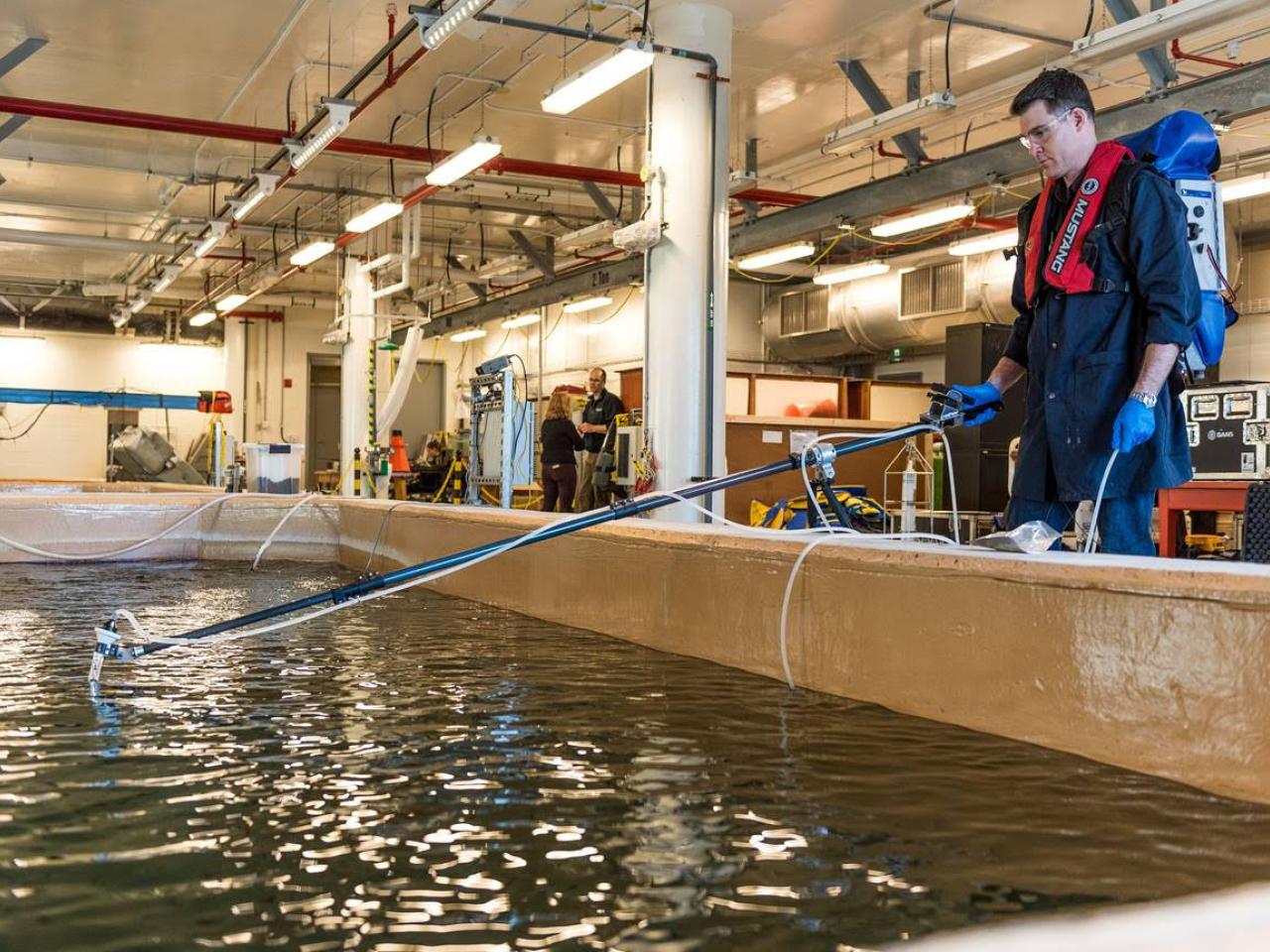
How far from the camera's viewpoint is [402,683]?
3186 mm

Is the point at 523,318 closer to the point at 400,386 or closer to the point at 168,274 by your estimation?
the point at 400,386

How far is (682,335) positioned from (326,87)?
16.5 feet

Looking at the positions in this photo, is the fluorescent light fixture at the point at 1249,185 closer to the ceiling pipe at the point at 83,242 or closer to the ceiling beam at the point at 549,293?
the ceiling beam at the point at 549,293

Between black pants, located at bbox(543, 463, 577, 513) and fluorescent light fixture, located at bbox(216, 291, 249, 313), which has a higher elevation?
fluorescent light fixture, located at bbox(216, 291, 249, 313)

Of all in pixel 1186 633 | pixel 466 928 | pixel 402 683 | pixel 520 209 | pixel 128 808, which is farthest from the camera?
pixel 520 209

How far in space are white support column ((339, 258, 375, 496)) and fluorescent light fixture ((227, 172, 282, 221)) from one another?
244cm

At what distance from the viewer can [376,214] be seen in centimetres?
1127

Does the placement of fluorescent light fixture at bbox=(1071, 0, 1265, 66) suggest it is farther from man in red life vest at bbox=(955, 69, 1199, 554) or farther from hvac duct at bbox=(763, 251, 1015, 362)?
hvac duct at bbox=(763, 251, 1015, 362)

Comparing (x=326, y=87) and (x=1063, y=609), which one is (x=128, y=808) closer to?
(x=1063, y=609)

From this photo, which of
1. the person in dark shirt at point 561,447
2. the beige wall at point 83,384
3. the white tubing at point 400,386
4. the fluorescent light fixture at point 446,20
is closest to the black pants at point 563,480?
the person in dark shirt at point 561,447

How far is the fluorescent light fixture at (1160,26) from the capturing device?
5.77m

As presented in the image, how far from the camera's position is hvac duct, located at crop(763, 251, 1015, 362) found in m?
12.6

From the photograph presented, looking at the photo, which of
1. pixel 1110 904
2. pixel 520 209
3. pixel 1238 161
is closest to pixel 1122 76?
pixel 1238 161

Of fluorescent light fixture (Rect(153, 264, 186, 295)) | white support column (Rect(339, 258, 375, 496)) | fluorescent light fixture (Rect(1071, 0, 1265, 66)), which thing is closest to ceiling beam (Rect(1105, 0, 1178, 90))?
fluorescent light fixture (Rect(1071, 0, 1265, 66))
